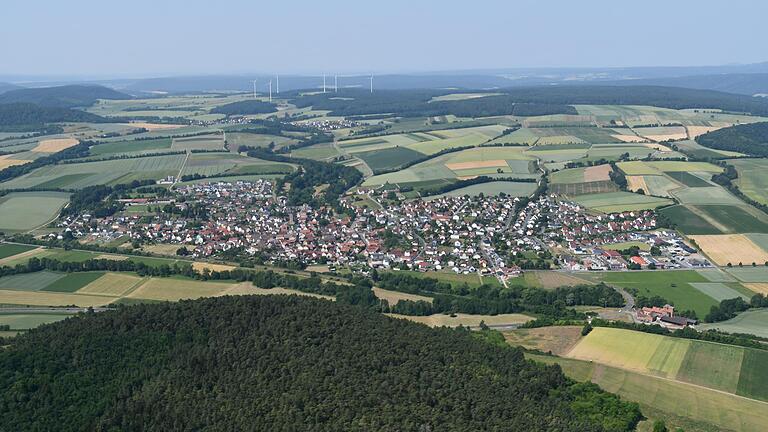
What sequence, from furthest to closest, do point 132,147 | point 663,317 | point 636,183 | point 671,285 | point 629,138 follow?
point 629,138 → point 132,147 → point 636,183 → point 671,285 → point 663,317

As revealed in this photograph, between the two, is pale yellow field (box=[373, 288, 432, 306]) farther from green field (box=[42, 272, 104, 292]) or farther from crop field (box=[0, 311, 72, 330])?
green field (box=[42, 272, 104, 292])

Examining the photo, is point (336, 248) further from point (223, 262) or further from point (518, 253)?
point (518, 253)

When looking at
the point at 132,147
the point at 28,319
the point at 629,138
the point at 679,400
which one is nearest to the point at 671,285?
the point at 679,400

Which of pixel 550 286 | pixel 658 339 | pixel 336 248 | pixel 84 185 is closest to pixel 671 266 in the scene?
pixel 550 286

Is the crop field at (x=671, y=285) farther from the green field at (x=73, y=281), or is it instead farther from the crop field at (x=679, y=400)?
the green field at (x=73, y=281)

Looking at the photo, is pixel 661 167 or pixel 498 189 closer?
pixel 498 189

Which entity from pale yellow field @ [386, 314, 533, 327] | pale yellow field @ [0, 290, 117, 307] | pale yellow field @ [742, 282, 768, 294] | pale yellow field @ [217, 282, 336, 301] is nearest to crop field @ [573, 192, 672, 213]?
pale yellow field @ [742, 282, 768, 294]

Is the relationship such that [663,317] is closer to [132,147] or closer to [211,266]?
[211,266]
